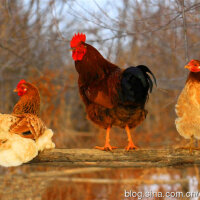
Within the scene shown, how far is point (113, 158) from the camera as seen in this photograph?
2400 mm

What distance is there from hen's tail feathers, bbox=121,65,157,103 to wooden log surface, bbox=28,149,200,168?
1.46ft

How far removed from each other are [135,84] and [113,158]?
62cm

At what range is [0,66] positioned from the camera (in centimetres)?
530

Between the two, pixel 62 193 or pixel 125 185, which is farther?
pixel 62 193

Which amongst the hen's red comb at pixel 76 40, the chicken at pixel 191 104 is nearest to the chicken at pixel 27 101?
the hen's red comb at pixel 76 40

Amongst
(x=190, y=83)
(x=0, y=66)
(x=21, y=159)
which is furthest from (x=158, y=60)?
(x=21, y=159)

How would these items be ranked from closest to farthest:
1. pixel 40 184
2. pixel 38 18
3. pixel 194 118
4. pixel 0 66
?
pixel 194 118 → pixel 40 184 → pixel 38 18 → pixel 0 66

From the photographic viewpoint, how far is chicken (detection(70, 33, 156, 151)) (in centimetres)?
233

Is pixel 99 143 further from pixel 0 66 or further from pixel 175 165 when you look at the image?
pixel 175 165

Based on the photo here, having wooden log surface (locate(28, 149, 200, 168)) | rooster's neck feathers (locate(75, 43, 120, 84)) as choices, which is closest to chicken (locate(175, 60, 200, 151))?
wooden log surface (locate(28, 149, 200, 168))

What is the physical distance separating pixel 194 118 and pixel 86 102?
90cm

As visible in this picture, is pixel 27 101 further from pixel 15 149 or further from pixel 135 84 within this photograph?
pixel 135 84

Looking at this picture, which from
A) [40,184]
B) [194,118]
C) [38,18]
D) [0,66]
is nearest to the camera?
[194,118]

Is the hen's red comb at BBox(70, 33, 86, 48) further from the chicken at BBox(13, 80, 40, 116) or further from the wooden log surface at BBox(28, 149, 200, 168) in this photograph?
the wooden log surface at BBox(28, 149, 200, 168)
